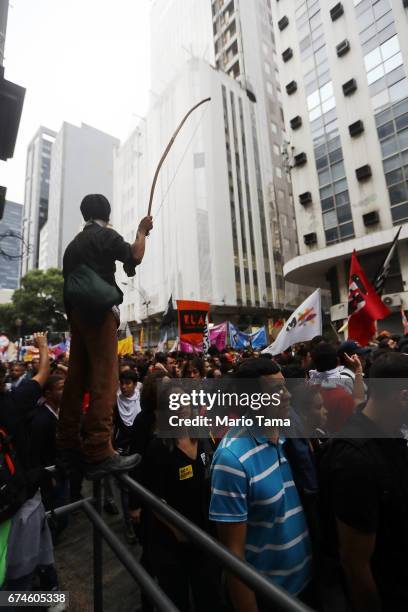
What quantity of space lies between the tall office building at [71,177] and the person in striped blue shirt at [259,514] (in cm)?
7172

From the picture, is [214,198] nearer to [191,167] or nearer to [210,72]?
[191,167]

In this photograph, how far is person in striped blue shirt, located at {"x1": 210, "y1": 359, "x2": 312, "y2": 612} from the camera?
1.62 meters

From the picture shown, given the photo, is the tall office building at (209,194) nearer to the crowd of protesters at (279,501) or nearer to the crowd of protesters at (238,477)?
the crowd of protesters at (279,501)

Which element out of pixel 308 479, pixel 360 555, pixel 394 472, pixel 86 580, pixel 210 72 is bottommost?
pixel 86 580

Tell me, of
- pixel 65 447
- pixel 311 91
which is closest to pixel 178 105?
pixel 311 91

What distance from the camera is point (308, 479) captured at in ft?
6.15

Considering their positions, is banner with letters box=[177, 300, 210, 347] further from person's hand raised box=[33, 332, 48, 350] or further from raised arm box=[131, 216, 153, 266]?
raised arm box=[131, 216, 153, 266]

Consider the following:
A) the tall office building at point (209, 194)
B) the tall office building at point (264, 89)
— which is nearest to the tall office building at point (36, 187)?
the tall office building at point (209, 194)

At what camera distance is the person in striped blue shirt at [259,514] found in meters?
1.62

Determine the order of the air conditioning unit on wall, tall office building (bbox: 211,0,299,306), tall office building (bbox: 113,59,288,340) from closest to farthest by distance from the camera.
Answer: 1. the air conditioning unit on wall
2. tall office building (bbox: 113,59,288,340)
3. tall office building (bbox: 211,0,299,306)

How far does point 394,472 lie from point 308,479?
514mm

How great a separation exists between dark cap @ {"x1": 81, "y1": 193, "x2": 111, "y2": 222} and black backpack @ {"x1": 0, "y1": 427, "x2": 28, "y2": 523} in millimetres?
1406

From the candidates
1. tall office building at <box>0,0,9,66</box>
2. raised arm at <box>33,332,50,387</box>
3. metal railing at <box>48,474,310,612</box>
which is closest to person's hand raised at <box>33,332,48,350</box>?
raised arm at <box>33,332,50,387</box>

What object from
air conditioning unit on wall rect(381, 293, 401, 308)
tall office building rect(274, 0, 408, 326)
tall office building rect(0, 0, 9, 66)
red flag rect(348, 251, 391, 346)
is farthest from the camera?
tall office building rect(274, 0, 408, 326)
